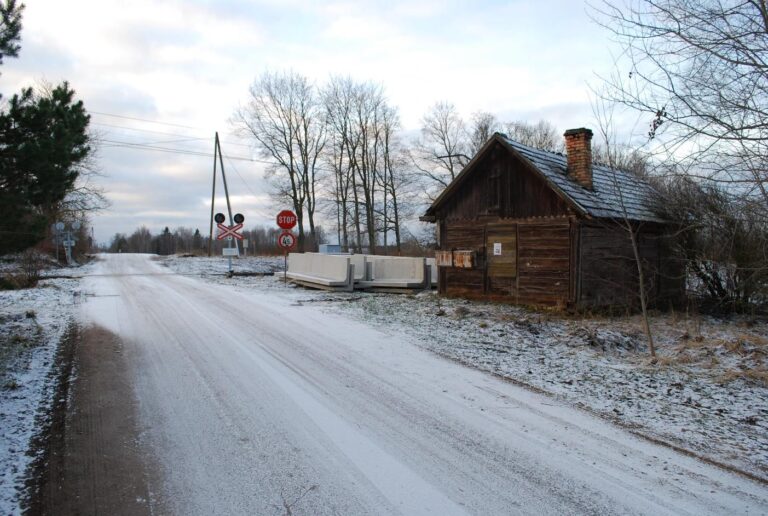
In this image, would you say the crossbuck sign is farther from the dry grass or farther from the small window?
the dry grass

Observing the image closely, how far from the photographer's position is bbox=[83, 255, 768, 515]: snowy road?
3580 millimetres

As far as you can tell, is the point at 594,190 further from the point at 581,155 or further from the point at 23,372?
the point at 23,372

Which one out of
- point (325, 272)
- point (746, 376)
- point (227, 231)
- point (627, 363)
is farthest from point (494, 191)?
point (227, 231)

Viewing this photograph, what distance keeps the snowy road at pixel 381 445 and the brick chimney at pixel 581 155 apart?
973 cm

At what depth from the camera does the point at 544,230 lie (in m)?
13.8

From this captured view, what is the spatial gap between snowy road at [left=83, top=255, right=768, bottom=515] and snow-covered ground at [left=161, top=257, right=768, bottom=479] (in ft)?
1.80

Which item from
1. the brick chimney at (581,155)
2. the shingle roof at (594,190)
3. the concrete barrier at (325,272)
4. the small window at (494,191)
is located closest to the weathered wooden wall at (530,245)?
the small window at (494,191)

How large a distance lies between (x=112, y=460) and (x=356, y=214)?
41.6 metres

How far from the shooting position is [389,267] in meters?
18.2

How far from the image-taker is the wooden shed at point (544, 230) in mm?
13461

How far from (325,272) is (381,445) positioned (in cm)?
1378

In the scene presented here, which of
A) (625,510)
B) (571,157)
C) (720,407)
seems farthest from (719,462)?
(571,157)

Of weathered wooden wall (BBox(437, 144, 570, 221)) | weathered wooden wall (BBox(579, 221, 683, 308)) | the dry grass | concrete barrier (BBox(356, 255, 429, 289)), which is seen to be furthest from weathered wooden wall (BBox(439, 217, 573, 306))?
the dry grass

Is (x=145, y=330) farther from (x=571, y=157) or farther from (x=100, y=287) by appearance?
(x=571, y=157)
